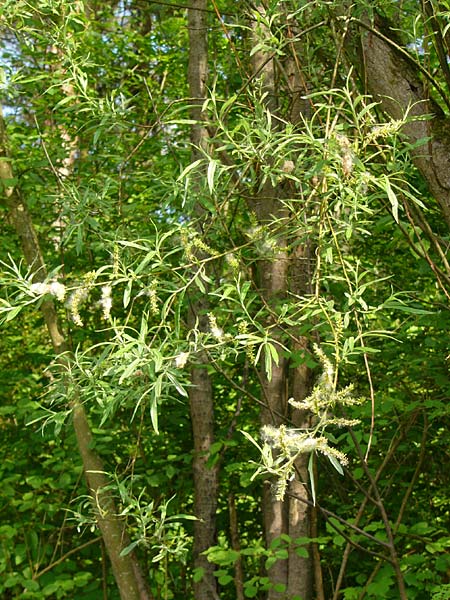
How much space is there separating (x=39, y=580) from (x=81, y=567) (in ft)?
2.03

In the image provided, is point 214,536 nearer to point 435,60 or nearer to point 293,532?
point 293,532

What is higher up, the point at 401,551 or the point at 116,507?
the point at 116,507

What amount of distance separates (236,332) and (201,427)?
161 centimetres

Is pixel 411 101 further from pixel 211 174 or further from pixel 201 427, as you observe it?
pixel 201 427

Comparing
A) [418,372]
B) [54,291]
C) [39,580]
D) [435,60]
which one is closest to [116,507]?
[39,580]

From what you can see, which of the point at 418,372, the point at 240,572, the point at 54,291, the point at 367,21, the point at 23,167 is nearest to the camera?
the point at 54,291

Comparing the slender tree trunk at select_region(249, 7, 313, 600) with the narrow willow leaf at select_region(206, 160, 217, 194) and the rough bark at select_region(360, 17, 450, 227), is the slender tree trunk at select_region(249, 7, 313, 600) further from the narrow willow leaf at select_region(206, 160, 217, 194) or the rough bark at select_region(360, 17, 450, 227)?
the narrow willow leaf at select_region(206, 160, 217, 194)

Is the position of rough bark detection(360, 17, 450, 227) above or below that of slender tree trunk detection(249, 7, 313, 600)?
above

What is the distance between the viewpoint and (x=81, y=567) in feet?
18.3

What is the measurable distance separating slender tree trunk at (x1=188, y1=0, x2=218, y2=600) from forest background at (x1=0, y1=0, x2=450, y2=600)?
1cm

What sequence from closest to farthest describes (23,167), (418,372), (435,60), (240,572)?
(418,372), (240,572), (435,60), (23,167)

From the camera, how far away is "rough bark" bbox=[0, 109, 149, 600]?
4262 mm

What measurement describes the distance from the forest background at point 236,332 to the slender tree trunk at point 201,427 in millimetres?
12

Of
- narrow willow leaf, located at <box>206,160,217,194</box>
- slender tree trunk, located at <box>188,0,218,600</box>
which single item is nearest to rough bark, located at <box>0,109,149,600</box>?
slender tree trunk, located at <box>188,0,218,600</box>
